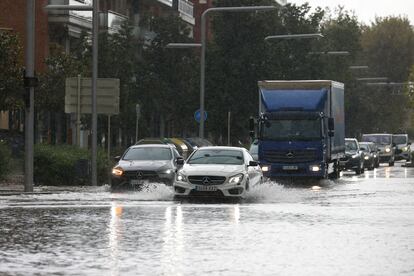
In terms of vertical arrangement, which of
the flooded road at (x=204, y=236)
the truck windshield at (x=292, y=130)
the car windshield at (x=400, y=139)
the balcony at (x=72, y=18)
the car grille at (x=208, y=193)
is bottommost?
the flooded road at (x=204, y=236)

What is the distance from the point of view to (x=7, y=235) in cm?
1800

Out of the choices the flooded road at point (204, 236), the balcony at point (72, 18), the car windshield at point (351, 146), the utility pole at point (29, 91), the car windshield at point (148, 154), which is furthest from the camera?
the balcony at point (72, 18)

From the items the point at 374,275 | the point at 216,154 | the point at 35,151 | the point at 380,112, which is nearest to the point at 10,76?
the point at 35,151

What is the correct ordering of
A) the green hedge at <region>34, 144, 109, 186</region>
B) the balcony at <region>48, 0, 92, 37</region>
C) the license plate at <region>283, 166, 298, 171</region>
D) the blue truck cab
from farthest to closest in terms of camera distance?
the balcony at <region>48, 0, 92, 37</region>
the license plate at <region>283, 166, 298, 171</region>
the blue truck cab
the green hedge at <region>34, 144, 109, 186</region>

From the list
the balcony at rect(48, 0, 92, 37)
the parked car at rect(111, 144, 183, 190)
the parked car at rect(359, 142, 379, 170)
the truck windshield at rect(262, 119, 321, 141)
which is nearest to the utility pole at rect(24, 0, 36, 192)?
the parked car at rect(111, 144, 183, 190)

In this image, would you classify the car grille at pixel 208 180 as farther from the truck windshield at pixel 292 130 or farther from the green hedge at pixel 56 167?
the truck windshield at pixel 292 130

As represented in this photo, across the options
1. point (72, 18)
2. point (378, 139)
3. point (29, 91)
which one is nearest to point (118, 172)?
point (29, 91)

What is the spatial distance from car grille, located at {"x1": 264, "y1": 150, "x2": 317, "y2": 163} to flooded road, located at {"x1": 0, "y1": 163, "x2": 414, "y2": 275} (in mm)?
9090

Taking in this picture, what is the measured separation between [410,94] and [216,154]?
50422 mm

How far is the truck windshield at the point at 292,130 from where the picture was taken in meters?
38.6

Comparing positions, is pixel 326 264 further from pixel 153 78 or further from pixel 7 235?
pixel 153 78

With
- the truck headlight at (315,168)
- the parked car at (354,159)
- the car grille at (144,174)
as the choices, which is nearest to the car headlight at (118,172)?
the car grille at (144,174)

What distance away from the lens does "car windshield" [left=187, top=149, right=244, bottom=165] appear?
28789mm

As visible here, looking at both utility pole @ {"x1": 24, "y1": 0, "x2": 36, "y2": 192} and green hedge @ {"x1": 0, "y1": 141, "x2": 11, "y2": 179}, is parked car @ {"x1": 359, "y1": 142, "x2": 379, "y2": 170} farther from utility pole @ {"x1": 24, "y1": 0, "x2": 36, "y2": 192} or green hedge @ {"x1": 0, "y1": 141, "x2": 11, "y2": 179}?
utility pole @ {"x1": 24, "y1": 0, "x2": 36, "y2": 192}
